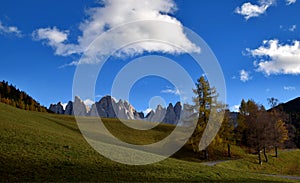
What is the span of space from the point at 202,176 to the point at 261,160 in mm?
43968

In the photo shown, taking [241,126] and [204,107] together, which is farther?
[241,126]

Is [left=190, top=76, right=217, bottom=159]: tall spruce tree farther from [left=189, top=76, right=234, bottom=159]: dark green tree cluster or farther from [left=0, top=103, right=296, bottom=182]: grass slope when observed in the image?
[left=0, top=103, right=296, bottom=182]: grass slope

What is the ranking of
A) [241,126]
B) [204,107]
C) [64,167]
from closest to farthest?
[64,167] → [204,107] → [241,126]

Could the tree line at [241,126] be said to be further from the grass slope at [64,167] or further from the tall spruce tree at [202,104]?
the grass slope at [64,167]

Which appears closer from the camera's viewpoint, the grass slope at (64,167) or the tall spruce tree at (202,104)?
the grass slope at (64,167)

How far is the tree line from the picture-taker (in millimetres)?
56625

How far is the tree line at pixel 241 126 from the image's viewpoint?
56.6 metres

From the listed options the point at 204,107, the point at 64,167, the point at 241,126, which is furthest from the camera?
the point at 241,126

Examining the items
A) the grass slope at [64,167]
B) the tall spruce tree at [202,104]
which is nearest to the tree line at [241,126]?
the tall spruce tree at [202,104]

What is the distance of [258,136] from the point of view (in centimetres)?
Answer: 6456

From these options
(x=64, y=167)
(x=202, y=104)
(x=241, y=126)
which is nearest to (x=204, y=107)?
(x=202, y=104)

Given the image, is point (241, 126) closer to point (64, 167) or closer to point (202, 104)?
point (202, 104)

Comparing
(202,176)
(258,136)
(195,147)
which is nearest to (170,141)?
(195,147)

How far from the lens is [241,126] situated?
6819cm
